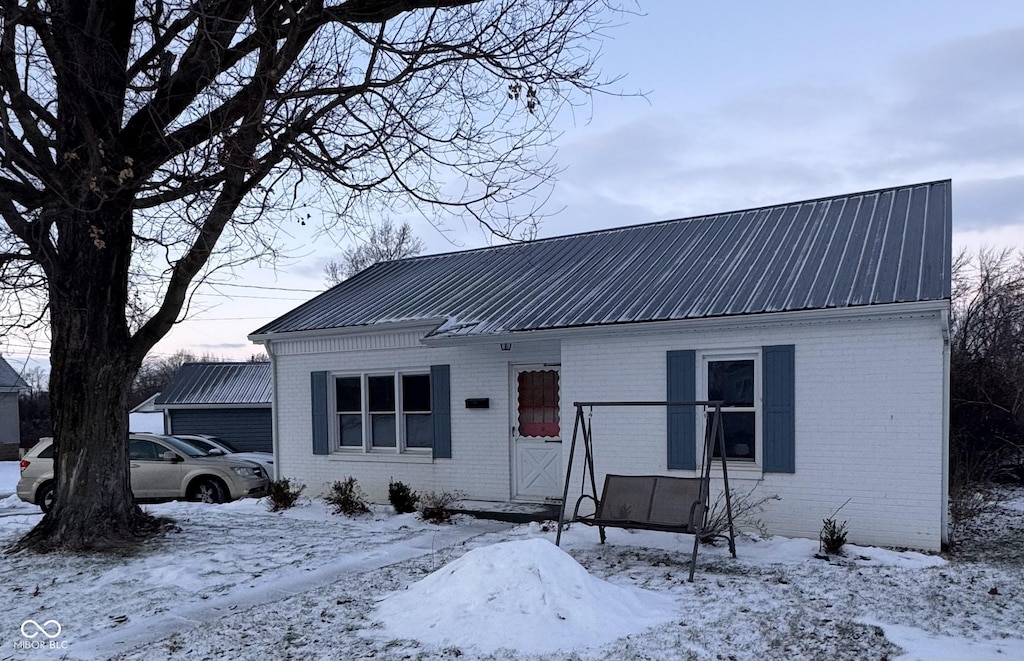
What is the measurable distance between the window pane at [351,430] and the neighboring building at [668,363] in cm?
4

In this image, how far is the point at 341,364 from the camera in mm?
13359

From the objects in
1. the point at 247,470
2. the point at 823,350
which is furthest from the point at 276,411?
the point at 823,350

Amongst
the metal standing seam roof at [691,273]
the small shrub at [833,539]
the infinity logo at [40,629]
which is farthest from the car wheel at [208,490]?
the small shrub at [833,539]

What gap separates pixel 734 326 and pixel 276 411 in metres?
8.66

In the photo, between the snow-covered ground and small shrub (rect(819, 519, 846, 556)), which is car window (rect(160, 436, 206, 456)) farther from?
small shrub (rect(819, 519, 846, 556))

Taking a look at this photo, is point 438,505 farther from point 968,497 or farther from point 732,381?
point 968,497

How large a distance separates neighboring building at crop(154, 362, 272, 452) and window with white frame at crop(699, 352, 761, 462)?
19202 millimetres

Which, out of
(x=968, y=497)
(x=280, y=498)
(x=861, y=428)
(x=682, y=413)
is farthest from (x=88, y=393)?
(x=968, y=497)

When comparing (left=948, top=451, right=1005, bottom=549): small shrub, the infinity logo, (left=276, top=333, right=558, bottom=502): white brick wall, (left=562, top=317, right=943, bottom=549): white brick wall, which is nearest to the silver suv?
(left=276, top=333, right=558, bottom=502): white brick wall

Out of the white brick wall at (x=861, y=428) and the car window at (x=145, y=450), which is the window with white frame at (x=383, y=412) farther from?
the white brick wall at (x=861, y=428)

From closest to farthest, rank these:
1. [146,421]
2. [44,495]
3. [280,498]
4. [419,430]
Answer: [280,498]
[419,430]
[44,495]
[146,421]

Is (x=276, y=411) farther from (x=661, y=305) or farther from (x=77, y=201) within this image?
(x=661, y=305)

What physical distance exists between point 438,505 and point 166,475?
5994 millimetres

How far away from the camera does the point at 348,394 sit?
13.5 metres
